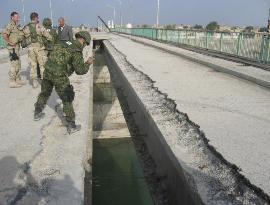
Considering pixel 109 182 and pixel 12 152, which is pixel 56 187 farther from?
pixel 109 182

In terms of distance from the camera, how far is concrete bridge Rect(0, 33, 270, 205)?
4105 mm

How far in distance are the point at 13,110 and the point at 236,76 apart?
284 inches

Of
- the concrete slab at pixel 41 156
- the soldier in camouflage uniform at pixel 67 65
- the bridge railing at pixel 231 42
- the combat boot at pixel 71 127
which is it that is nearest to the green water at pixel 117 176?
the concrete slab at pixel 41 156

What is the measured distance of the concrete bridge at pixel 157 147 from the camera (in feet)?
13.5

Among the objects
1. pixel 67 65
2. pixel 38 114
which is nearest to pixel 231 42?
pixel 38 114

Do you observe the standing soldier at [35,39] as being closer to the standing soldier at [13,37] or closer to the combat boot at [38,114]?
the standing soldier at [13,37]

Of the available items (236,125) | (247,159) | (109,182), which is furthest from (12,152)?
(109,182)

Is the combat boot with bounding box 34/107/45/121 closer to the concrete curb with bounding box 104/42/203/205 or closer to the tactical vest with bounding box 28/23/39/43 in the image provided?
the concrete curb with bounding box 104/42/203/205

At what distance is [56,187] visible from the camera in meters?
4.09

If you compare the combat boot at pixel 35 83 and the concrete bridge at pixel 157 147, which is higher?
the combat boot at pixel 35 83

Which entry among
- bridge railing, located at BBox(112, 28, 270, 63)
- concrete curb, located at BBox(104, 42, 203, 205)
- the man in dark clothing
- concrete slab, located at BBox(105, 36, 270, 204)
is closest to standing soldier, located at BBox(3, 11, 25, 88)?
the man in dark clothing

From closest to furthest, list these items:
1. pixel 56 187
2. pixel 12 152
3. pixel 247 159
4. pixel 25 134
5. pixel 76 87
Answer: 1. pixel 56 187
2. pixel 247 159
3. pixel 12 152
4. pixel 25 134
5. pixel 76 87

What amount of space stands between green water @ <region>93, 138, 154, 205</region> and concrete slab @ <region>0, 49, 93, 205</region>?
2.14m

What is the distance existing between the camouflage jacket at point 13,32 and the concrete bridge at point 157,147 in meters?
1.37
